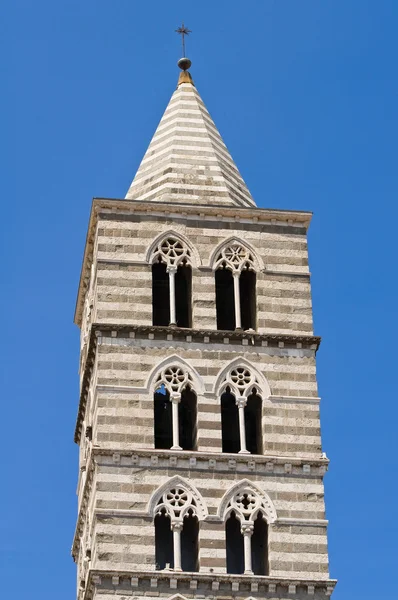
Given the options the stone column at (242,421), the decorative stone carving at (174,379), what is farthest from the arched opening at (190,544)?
the decorative stone carving at (174,379)

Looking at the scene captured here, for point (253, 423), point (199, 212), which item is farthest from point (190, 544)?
point (199, 212)

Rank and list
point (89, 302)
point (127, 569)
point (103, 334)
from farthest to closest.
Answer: point (89, 302)
point (103, 334)
point (127, 569)

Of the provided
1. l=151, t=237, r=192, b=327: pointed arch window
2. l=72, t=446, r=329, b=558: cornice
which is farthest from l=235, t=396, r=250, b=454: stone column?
l=151, t=237, r=192, b=327: pointed arch window

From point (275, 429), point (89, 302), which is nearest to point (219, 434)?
point (275, 429)

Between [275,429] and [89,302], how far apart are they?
5.03 meters

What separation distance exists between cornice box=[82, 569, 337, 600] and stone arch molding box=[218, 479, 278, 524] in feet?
3.77

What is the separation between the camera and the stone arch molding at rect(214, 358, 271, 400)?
3550 centimetres

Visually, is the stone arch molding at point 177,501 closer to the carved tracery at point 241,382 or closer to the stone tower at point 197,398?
the stone tower at point 197,398

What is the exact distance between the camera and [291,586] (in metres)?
33.8

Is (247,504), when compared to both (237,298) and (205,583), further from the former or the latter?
(237,298)

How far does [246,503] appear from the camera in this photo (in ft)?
114

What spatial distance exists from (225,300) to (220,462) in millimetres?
3928

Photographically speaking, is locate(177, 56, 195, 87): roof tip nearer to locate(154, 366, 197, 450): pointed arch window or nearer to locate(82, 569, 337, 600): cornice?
locate(154, 366, 197, 450): pointed arch window

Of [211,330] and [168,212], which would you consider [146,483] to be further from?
[168,212]
